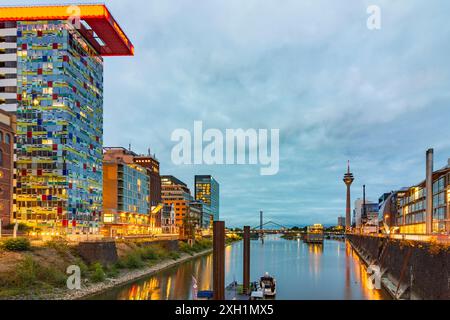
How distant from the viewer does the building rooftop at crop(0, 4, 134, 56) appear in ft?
361

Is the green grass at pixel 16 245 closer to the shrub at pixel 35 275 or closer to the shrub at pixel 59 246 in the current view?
the shrub at pixel 35 275

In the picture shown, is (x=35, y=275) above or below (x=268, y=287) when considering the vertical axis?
above

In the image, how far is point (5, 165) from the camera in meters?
73.4

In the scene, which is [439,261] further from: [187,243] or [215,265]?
[187,243]

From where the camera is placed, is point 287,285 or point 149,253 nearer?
point 287,285

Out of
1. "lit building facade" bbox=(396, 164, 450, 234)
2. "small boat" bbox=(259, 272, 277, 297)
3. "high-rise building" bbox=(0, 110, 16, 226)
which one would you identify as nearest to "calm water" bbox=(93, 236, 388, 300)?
"small boat" bbox=(259, 272, 277, 297)

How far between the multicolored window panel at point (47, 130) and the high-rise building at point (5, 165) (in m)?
30.1

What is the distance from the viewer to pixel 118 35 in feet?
419

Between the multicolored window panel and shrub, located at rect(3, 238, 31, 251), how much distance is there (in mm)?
54713

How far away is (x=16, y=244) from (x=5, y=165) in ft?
95.2

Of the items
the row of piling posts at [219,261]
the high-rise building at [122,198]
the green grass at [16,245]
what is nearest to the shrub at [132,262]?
the green grass at [16,245]

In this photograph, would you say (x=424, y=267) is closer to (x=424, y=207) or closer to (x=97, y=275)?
(x=97, y=275)

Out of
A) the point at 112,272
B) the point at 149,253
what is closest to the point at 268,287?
the point at 112,272

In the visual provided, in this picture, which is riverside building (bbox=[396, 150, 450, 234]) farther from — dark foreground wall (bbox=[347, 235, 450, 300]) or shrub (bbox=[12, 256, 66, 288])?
shrub (bbox=[12, 256, 66, 288])
